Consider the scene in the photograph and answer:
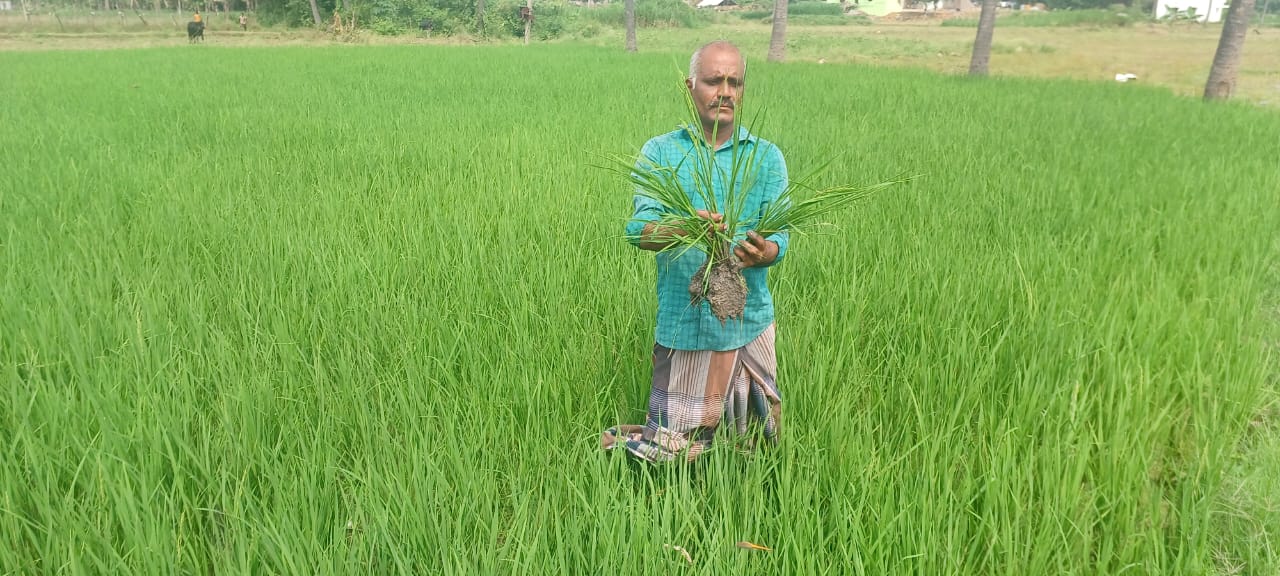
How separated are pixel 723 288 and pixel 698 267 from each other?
0.13 metres

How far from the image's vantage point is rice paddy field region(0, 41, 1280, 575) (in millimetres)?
1158

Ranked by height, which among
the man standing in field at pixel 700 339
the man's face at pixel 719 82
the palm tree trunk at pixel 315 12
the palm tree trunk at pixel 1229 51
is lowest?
the man standing in field at pixel 700 339

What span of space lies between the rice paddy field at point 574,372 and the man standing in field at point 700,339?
0.07 meters

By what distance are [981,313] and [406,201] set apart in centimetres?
232

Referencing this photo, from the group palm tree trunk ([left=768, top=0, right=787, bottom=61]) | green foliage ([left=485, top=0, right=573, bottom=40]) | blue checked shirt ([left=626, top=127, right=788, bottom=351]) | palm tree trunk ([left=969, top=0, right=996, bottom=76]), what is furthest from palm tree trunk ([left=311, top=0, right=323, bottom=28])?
blue checked shirt ([left=626, top=127, right=788, bottom=351])

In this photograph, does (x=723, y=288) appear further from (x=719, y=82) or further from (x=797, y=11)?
(x=797, y=11)

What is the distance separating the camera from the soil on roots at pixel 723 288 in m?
1.09

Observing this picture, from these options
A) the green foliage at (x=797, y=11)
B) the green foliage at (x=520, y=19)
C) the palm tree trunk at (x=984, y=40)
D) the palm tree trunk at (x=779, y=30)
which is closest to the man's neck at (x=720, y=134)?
the palm tree trunk at (x=984, y=40)

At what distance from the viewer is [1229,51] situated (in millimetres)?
7961

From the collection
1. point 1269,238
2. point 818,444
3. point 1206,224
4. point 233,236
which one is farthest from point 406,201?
point 1269,238

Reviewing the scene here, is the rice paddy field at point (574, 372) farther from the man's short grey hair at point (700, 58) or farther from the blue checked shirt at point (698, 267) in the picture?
the man's short grey hair at point (700, 58)

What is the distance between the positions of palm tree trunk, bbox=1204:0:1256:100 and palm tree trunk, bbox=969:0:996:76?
2743 millimetres

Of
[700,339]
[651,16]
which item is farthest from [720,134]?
[651,16]

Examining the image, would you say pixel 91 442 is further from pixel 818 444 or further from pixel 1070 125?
pixel 1070 125
